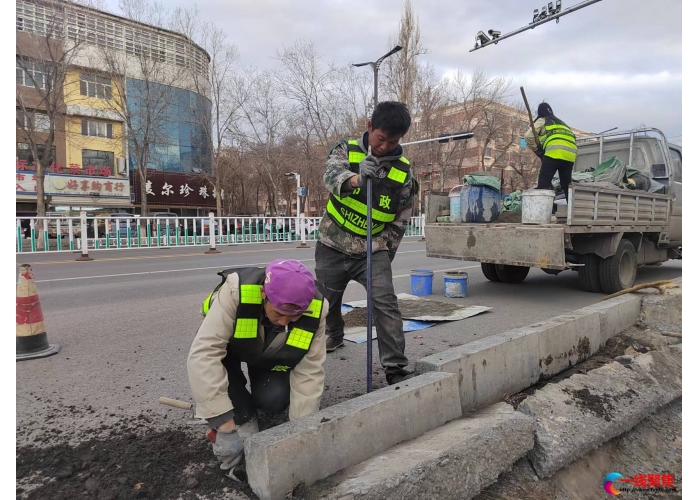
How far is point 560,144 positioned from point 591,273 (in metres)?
1.82

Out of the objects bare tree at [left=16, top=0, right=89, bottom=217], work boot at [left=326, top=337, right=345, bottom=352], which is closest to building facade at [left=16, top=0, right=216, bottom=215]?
bare tree at [left=16, top=0, right=89, bottom=217]

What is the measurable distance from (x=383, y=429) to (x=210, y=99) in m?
25.9

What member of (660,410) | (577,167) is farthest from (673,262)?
(660,410)

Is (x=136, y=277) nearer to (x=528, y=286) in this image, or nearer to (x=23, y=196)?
(x=528, y=286)

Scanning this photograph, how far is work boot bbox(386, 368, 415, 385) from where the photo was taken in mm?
2875

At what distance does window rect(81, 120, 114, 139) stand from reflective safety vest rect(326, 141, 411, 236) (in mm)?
30438

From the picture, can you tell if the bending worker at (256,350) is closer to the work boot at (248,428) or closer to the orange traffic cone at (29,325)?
the work boot at (248,428)

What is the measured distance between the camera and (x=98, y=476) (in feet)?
6.49

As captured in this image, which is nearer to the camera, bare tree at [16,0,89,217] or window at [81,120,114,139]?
bare tree at [16,0,89,217]

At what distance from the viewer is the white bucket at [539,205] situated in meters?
5.47

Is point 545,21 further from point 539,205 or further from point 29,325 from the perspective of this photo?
point 29,325

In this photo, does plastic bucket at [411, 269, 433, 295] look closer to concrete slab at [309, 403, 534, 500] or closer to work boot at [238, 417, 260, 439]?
concrete slab at [309, 403, 534, 500]

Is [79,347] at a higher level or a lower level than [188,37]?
lower

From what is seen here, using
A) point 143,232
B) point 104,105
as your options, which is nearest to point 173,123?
point 104,105
